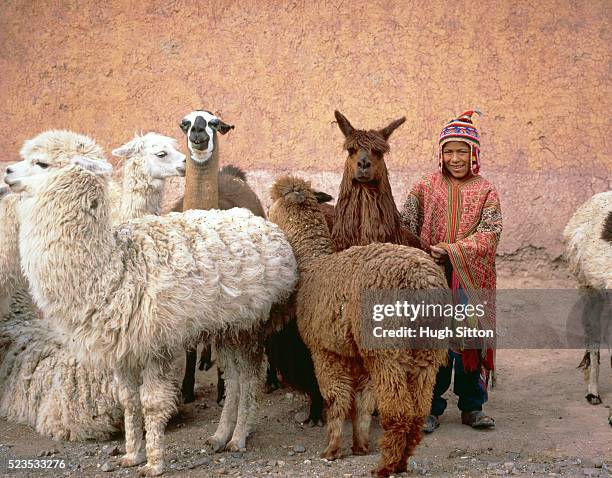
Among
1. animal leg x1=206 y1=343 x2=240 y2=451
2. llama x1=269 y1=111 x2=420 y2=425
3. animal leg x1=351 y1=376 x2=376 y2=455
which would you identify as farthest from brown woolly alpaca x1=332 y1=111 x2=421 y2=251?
animal leg x1=206 y1=343 x2=240 y2=451

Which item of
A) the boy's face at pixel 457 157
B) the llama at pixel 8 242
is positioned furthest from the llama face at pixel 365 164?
the llama at pixel 8 242

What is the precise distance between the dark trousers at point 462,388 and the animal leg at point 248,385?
3.83 feet

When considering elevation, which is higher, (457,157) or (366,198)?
(457,157)

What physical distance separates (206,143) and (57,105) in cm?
282

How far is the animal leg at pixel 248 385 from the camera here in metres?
4.66

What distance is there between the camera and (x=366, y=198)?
14.7 ft

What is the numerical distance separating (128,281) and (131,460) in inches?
39.5

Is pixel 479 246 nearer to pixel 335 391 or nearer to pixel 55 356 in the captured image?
pixel 335 391

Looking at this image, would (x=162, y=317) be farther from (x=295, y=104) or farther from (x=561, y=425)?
(x=295, y=104)

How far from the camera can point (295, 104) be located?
25.5 ft

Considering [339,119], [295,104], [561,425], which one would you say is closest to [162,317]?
[339,119]

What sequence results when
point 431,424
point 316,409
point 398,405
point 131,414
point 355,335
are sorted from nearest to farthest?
point 398,405 → point 355,335 → point 131,414 → point 431,424 → point 316,409

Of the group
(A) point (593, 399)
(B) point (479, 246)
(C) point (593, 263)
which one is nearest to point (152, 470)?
(B) point (479, 246)

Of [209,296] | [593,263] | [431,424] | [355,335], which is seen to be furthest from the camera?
[593,263]
